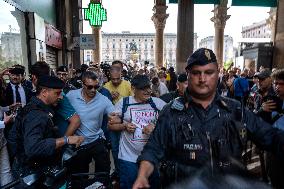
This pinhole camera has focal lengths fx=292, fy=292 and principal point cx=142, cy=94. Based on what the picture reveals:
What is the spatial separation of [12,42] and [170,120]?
716 centimetres

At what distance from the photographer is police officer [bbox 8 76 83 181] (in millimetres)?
Answer: 2668

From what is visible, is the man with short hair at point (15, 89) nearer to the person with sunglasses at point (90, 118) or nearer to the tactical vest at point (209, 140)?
the person with sunglasses at point (90, 118)

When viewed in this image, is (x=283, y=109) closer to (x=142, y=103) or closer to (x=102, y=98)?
(x=142, y=103)

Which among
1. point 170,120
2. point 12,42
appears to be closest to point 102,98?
point 170,120

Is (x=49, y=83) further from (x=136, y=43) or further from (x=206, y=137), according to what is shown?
(x=136, y=43)

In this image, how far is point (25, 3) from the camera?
9.17 meters

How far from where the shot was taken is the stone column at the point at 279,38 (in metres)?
10.2

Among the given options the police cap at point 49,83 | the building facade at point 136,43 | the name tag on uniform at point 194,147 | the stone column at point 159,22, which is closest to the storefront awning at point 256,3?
the stone column at point 159,22

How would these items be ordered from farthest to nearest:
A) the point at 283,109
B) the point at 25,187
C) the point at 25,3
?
the point at 25,3 < the point at 283,109 < the point at 25,187

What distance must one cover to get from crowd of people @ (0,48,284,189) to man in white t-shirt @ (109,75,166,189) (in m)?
0.01

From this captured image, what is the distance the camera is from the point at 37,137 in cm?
265

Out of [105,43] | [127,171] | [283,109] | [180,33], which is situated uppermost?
[105,43]

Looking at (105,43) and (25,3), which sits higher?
(105,43)

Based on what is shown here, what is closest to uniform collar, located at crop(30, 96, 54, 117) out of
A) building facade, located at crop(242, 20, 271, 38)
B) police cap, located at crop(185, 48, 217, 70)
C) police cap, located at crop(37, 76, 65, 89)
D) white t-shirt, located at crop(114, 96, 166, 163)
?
police cap, located at crop(37, 76, 65, 89)
